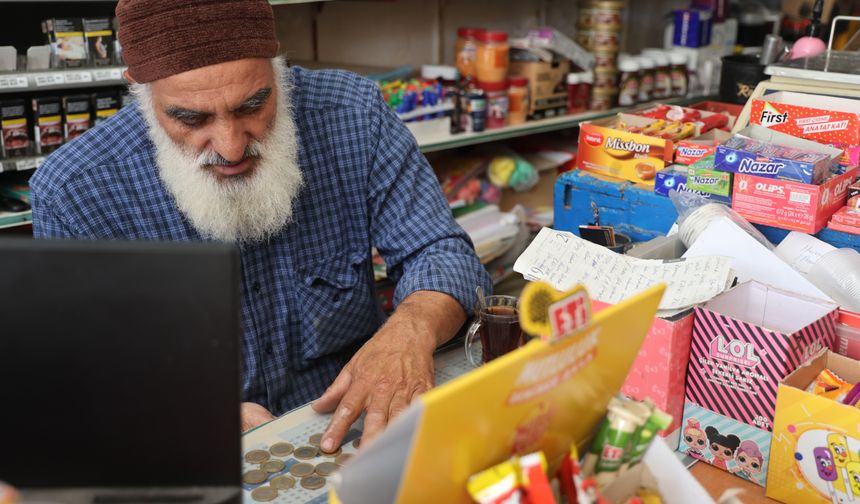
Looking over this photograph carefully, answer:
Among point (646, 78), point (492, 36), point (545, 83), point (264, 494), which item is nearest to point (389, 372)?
point (264, 494)

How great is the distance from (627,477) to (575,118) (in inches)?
105

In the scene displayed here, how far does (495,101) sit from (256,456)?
6.90 ft

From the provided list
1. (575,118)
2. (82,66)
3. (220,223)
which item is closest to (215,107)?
(220,223)

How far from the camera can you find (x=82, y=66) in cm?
217

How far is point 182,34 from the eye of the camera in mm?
1445

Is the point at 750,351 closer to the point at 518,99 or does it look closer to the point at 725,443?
the point at 725,443

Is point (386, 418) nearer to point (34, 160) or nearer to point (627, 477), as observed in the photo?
point (627, 477)

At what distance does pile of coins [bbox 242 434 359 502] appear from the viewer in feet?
3.62

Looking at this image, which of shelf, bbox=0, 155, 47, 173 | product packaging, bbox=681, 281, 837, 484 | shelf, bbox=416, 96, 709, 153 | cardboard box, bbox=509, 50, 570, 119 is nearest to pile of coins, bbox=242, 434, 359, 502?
product packaging, bbox=681, 281, 837, 484

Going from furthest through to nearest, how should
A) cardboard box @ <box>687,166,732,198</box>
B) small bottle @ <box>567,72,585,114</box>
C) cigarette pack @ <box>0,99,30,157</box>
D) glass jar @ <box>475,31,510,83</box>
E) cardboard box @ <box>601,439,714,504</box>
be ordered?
small bottle @ <box>567,72,585,114</box> < glass jar @ <box>475,31,510,83</box> < cigarette pack @ <box>0,99,30,157</box> < cardboard box @ <box>687,166,732,198</box> < cardboard box @ <box>601,439,714,504</box>

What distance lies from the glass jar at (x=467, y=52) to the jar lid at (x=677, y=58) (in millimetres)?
963

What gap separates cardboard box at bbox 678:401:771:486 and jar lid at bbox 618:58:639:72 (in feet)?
7.85

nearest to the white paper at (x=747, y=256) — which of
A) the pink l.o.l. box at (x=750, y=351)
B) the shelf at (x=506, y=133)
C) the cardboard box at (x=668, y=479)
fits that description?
the pink l.o.l. box at (x=750, y=351)

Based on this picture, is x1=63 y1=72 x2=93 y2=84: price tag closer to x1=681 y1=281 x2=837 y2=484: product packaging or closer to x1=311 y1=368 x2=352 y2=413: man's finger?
x1=311 y1=368 x2=352 y2=413: man's finger
